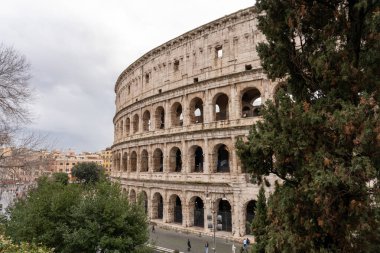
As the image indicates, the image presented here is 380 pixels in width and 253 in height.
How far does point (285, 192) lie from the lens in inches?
305

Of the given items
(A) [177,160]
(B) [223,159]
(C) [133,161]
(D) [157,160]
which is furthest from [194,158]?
(C) [133,161]

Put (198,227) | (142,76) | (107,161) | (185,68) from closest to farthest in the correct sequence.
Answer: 1. (198,227)
2. (185,68)
3. (142,76)
4. (107,161)

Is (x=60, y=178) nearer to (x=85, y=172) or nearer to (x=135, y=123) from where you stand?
(x=135, y=123)

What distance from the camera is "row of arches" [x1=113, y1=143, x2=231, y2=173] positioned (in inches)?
1011

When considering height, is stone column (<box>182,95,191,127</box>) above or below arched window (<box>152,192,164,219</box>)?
above

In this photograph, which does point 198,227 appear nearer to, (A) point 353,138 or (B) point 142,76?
(B) point 142,76

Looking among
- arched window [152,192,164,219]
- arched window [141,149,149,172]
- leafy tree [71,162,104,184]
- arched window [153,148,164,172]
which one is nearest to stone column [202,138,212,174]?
arched window [153,148,164,172]

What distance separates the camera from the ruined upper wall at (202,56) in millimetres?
23422

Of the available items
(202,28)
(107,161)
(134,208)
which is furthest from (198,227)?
(107,161)

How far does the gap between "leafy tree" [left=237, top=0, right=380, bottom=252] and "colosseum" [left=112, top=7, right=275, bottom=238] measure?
12.0 metres

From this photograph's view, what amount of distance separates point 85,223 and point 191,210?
13.1 m

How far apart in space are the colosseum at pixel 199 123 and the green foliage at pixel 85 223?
18.6ft

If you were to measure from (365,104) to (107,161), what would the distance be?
10110 centimetres

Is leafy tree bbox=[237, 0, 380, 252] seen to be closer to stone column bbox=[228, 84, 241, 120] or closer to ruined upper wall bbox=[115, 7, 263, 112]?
ruined upper wall bbox=[115, 7, 263, 112]
